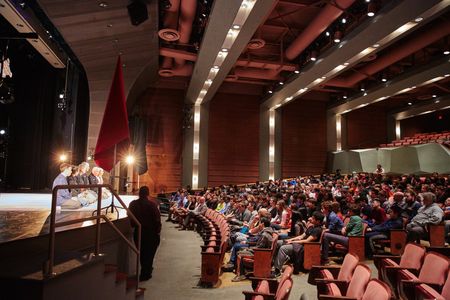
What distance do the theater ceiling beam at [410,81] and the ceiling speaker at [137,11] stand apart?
332 inches

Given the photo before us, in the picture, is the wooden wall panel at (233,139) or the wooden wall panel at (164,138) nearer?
the wooden wall panel at (164,138)

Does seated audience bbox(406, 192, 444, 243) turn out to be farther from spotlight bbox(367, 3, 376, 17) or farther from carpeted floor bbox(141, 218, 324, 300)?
spotlight bbox(367, 3, 376, 17)

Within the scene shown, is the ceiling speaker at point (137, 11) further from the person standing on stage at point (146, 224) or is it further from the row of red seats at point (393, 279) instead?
the row of red seats at point (393, 279)

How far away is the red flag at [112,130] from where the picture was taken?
5.02 m

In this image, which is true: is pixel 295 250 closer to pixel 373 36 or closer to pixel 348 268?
pixel 348 268

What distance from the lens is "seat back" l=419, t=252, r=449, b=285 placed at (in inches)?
126

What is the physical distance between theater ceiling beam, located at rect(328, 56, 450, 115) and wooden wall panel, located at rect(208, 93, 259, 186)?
177 inches

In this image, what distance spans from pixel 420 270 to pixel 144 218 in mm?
3490

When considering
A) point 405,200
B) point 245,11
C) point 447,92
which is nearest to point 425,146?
point 447,92

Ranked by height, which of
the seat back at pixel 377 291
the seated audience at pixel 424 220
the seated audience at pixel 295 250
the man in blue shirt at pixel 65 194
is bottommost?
the seated audience at pixel 295 250

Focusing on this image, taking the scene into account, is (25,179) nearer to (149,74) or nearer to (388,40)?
(149,74)

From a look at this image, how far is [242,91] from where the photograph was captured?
1688 cm

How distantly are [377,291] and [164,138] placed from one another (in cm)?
1402

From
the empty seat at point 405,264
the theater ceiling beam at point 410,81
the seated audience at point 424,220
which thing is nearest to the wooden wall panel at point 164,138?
the theater ceiling beam at point 410,81
